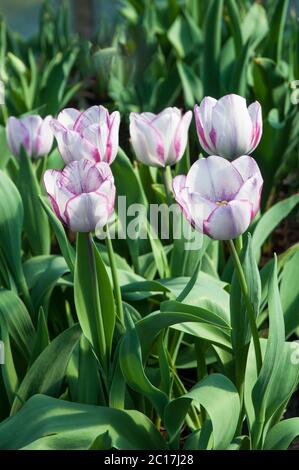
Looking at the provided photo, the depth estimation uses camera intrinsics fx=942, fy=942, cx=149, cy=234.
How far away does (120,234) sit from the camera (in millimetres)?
1848

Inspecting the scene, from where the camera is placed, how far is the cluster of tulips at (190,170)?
1139 millimetres

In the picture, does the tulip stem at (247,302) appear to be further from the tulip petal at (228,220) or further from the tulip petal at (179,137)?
the tulip petal at (179,137)

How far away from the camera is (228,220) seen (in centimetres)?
113

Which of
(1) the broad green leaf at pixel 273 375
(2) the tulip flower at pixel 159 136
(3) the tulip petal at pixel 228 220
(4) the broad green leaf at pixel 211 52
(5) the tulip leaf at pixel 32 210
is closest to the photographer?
(3) the tulip petal at pixel 228 220

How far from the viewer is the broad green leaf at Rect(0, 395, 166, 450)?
1.26m

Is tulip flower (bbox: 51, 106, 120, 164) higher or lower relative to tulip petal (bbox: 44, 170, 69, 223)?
higher

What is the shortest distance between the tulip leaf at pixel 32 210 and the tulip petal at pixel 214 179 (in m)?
0.61

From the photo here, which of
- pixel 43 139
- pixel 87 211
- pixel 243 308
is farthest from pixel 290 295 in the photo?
pixel 43 139

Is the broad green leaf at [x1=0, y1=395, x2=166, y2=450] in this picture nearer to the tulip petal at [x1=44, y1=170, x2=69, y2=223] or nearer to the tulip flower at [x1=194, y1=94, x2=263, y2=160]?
the tulip petal at [x1=44, y1=170, x2=69, y2=223]

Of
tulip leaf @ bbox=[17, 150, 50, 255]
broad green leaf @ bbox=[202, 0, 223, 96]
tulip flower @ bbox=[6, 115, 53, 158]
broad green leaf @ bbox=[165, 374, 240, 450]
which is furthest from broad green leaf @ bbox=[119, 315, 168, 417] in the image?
broad green leaf @ bbox=[202, 0, 223, 96]

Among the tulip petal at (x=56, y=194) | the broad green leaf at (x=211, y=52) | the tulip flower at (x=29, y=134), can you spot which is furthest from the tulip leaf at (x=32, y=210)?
the broad green leaf at (x=211, y=52)

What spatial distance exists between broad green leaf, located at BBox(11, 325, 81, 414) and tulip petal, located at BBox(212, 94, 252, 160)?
364mm

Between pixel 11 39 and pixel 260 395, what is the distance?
291cm

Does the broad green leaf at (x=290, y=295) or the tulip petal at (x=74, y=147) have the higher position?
the tulip petal at (x=74, y=147)
